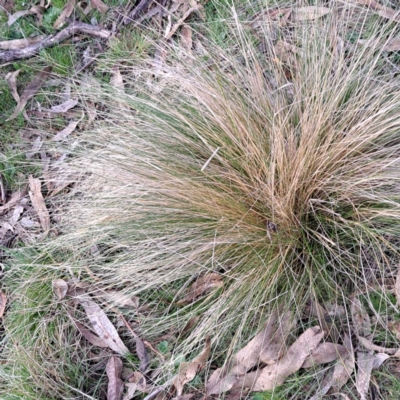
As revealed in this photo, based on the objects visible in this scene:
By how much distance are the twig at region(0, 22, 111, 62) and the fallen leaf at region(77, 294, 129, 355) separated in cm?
162

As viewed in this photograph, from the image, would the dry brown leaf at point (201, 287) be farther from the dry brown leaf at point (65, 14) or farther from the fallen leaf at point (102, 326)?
the dry brown leaf at point (65, 14)

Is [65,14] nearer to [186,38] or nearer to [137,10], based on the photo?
[137,10]

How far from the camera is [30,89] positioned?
122 inches

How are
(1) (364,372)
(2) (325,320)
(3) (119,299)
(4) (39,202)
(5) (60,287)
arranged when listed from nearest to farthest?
(1) (364,372), (2) (325,320), (3) (119,299), (5) (60,287), (4) (39,202)

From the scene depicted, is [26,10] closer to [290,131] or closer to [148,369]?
[290,131]

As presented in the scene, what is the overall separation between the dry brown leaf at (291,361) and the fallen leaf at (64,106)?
1836 mm

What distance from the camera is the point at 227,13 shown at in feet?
9.27

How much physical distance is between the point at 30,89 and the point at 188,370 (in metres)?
1.94

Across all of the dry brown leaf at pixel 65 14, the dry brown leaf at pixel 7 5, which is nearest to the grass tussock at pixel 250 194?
the dry brown leaf at pixel 65 14

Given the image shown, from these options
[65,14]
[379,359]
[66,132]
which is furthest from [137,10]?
[379,359]

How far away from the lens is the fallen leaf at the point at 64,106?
9.84ft

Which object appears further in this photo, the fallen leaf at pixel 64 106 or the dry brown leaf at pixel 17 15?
the dry brown leaf at pixel 17 15

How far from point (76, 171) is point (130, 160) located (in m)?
0.42

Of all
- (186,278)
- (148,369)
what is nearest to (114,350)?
(148,369)
